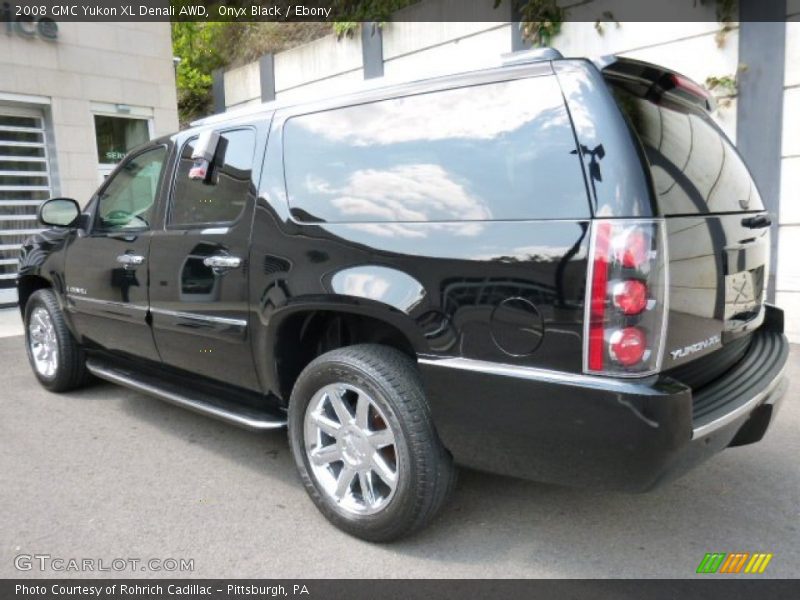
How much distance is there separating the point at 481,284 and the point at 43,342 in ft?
13.5

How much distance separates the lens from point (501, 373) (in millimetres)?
2256

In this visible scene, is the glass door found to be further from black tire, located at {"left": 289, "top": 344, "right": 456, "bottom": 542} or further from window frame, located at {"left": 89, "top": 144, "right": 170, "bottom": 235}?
black tire, located at {"left": 289, "top": 344, "right": 456, "bottom": 542}

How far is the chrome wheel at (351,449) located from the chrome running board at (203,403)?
12.3 inches

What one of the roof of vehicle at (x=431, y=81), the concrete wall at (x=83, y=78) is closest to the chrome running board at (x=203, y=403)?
the roof of vehicle at (x=431, y=81)

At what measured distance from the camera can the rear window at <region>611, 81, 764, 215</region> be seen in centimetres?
226

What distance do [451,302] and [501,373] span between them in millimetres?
315

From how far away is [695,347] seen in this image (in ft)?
7.63

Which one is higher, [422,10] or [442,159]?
[422,10]

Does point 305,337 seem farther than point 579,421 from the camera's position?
Yes

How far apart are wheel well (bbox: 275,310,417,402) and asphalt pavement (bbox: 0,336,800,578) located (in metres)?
0.66

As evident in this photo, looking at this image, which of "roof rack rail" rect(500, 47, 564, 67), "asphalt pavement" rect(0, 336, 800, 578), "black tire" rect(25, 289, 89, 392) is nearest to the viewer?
"roof rack rail" rect(500, 47, 564, 67)

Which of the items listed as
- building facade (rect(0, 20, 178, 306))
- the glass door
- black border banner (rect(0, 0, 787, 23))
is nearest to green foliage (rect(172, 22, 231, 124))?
black border banner (rect(0, 0, 787, 23))

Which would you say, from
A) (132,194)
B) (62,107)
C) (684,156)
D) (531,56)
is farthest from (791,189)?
(62,107)

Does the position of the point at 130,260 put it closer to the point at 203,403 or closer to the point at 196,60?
the point at 203,403
